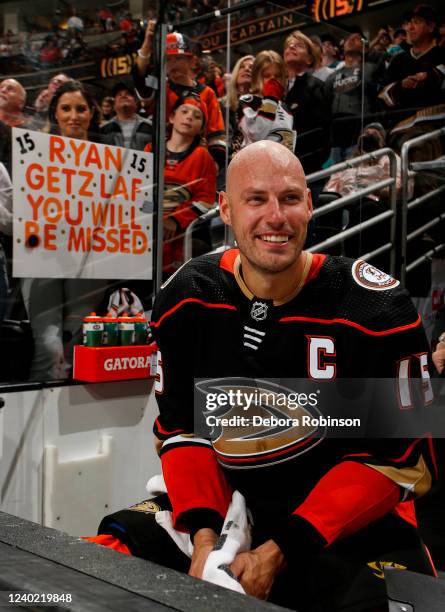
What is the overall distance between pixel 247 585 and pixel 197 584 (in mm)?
567

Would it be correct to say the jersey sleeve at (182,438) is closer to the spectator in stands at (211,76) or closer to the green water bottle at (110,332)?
the green water bottle at (110,332)

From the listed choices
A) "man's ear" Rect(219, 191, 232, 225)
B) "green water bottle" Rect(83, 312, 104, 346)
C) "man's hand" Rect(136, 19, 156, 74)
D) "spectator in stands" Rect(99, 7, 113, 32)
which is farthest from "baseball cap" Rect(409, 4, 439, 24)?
"man's ear" Rect(219, 191, 232, 225)

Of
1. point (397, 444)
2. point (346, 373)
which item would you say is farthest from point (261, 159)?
point (397, 444)

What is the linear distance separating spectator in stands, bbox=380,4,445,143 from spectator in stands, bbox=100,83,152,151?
4.43ft

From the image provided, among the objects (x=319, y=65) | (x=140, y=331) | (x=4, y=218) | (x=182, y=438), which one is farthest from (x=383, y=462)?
(x=319, y=65)

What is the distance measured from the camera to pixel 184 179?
3.40 metres

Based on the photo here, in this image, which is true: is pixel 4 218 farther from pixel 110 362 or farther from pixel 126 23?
pixel 126 23

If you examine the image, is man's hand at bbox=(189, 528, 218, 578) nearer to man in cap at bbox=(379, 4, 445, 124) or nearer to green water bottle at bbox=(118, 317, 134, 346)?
green water bottle at bbox=(118, 317, 134, 346)

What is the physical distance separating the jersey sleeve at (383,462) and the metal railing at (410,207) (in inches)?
91.3

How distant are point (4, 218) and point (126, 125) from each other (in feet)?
2.52

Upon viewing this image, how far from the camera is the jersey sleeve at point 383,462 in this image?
1168mm

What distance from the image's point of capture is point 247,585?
1.12 metres

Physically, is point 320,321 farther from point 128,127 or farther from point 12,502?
point 128,127

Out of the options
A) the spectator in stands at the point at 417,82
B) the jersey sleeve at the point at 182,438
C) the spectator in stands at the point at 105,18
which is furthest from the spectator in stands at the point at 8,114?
the spectator in stands at the point at 417,82
